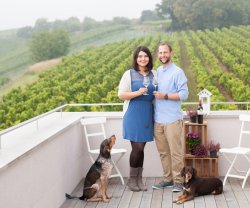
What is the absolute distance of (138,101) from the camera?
4.25 m

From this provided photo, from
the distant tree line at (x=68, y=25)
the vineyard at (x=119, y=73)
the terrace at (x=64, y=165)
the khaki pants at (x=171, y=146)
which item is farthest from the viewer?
the distant tree line at (x=68, y=25)

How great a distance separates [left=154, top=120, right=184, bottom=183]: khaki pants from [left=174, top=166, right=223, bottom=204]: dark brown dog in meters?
0.25

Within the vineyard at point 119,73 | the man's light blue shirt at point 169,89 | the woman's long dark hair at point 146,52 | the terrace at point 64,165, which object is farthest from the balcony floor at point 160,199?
the vineyard at point 119,73

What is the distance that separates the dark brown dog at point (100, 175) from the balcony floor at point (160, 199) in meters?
0.06

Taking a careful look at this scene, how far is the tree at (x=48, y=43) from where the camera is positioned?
26308 mm

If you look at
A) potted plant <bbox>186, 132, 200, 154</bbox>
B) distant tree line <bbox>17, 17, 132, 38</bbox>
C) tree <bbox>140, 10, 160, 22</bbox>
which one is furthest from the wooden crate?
distant tree line <bbox>17, 17, 132, 38</bbox>

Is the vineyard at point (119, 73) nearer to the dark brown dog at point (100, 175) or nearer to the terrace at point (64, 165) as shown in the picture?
the terrace at point (64, 165)

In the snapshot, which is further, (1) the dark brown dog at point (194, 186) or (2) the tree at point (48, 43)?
(2) the tree at point (48, 43)

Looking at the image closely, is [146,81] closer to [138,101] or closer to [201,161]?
[138,101]

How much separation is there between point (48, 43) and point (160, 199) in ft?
75.5

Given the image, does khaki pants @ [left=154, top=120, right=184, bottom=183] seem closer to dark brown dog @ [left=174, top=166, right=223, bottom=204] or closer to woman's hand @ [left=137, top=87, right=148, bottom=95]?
dark brown dog @ [left=174, top=166, right=223, bottom=204]

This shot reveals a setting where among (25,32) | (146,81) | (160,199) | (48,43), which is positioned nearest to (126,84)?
(146,81)

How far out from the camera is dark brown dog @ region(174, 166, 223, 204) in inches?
161

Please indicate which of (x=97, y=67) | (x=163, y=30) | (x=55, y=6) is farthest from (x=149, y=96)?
(x=97, y=67)
